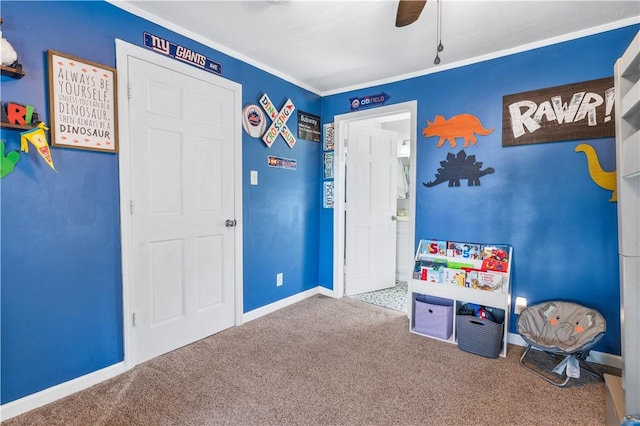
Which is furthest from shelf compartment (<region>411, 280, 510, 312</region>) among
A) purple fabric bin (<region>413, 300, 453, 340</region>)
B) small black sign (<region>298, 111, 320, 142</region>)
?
small black sign (<region>298, 111, 320, 142</region>)

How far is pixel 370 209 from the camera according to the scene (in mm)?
3891

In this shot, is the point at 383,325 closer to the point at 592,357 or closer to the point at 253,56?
the point at 592,357

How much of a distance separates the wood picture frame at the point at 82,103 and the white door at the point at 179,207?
13 centimetres

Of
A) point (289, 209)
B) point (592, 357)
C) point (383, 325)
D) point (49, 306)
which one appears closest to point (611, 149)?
point (592, 357)

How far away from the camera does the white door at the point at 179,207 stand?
7.22 feet

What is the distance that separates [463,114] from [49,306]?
3299mm

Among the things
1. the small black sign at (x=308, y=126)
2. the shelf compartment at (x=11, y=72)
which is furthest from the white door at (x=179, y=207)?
the small black sign at (x=308, y=126)

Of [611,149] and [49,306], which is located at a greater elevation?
[611,149]

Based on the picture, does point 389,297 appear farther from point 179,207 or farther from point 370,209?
point 179,207

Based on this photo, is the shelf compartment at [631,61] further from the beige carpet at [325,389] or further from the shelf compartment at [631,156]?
the beige carpet at [325,389]

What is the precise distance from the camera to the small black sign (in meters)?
3.49

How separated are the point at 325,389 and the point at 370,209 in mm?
2290

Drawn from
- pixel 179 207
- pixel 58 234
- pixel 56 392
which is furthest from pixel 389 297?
pixel 58 234

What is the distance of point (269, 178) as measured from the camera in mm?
3150
